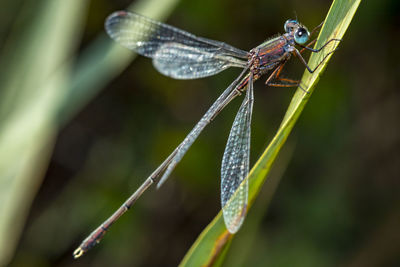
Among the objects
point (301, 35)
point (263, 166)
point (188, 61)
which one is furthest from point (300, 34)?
point (263, 166)

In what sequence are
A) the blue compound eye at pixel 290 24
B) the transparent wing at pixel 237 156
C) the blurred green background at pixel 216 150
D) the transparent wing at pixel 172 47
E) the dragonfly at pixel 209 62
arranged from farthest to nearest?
the blurred green background at pixel 216 150 < the transparent wing at pixel 172 47 < the blue compound eye at pixel 290 24 < the dragonfly at pixel 209 62 < the transparent wing at pixel 237 156

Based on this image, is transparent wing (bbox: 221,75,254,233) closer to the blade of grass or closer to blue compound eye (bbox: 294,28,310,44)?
blue compound eye (bbox: 294,28,310,44)

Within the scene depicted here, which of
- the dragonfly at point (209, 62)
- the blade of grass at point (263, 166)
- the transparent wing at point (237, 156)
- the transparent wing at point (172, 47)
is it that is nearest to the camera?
the blade of grass at point (263, 166)

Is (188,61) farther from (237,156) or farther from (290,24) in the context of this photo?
(237,156)

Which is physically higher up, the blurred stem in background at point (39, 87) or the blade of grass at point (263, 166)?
the blurred stem in background at point (39, 87)

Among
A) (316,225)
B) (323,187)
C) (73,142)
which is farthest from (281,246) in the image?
(73,142)

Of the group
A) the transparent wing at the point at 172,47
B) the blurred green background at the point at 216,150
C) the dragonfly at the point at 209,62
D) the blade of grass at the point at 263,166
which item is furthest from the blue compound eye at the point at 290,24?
the blurred green background at the point at 216,150

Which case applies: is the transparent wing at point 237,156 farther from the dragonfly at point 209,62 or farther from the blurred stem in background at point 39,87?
the blurred stem in background at point 39,87
